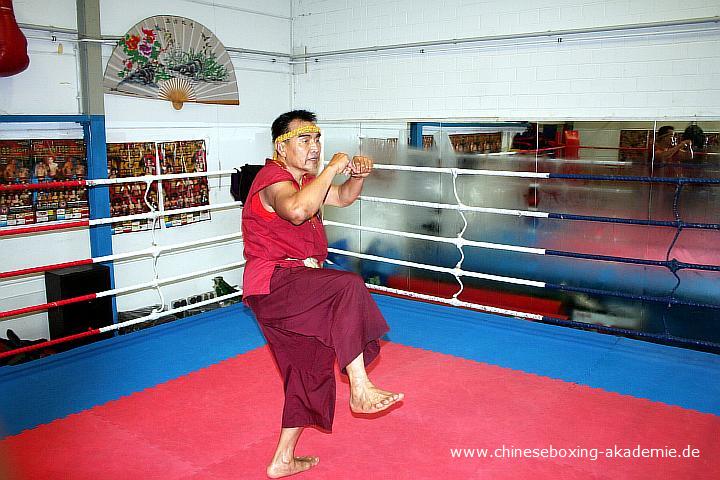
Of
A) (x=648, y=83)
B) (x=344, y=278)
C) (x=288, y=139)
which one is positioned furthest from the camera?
(x=648, y=83)

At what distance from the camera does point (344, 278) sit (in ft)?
8.24

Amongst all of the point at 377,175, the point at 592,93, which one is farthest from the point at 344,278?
the point at 377,175

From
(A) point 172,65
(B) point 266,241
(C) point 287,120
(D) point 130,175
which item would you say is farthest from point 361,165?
(A) point 172,65

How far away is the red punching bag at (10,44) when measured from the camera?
407cm

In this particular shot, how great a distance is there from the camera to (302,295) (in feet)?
8.38

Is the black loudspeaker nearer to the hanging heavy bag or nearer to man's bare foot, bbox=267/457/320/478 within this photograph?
the hanging heavy bag

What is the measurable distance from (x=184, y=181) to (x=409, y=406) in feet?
10.9

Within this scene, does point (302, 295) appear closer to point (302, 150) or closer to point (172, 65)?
point (302, 150)

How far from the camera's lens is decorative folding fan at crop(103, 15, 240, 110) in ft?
17.3

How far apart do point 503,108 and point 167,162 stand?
113 inches

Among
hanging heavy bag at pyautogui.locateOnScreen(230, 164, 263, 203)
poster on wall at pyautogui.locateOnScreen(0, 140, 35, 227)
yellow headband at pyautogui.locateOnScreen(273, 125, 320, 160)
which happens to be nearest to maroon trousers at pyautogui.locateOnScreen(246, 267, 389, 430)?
yellow headband at pyautogui.locateOnScreen(273, 125, 320, 160)

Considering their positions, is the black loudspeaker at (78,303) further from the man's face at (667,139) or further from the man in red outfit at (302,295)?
the man's face at (667,139)

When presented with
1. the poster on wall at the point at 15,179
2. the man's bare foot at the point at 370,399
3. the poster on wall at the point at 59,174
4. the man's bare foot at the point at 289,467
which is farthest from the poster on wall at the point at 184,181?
the man's bare foot at the point at 370,399

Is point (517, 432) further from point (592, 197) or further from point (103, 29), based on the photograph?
point (103, 29)
